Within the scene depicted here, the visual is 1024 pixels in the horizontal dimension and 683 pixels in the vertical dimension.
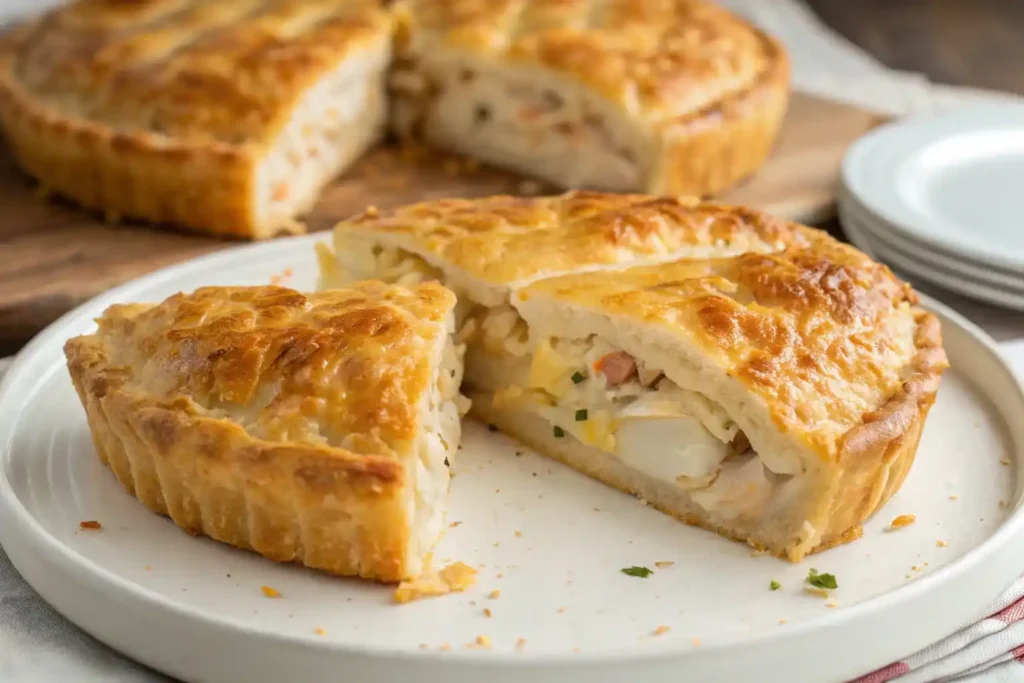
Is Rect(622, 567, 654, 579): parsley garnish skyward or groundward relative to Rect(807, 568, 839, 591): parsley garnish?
groundward

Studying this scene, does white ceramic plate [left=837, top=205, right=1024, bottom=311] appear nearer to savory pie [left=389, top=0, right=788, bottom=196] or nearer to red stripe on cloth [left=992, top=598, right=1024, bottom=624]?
savory pie [left=389, top=0, right=788, bottom=196]

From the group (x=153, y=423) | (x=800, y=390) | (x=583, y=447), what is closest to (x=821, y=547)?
(x=800, y=390)

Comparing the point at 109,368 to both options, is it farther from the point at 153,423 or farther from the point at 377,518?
the point at 377,518

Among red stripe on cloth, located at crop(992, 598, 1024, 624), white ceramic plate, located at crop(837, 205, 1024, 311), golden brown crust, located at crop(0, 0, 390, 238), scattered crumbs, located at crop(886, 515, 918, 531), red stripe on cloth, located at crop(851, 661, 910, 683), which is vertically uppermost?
golden brown crust, located at crop(0, 0, 390, 238)

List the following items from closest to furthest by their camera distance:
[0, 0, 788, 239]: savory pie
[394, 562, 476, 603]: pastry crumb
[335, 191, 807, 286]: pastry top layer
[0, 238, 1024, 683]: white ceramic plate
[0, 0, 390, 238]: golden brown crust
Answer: [0, 238, 1024, 683]: white ceramic plate, [394, 562, 476, 603]: pastry crumb, [335, 191, 807, 286]: pastry top layer, [0, 0, 390, 238]: golden brown crust, [0, 0, 788, 239]: savory pie

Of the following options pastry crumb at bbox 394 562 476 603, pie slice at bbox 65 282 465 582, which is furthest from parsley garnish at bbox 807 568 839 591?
pie slice at bbox 65 282 465 582

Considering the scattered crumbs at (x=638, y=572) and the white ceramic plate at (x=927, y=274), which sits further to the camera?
the white ceramic plate at (x=927, y=274)

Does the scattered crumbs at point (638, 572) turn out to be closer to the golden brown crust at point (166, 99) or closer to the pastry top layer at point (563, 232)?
the pastry top layer at point (563, 232)

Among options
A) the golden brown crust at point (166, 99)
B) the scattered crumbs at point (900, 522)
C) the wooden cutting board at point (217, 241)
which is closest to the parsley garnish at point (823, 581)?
the scattered crumbs at point (900, 522)
